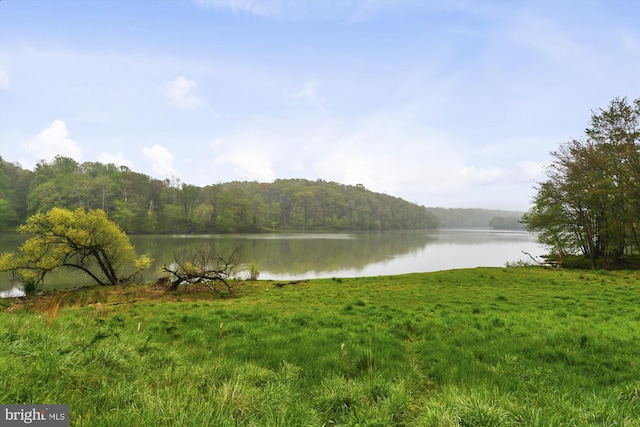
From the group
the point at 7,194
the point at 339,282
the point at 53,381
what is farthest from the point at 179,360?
the point at 7,194

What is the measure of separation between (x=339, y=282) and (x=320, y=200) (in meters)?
134

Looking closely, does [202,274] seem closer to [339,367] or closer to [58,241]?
[58,241]

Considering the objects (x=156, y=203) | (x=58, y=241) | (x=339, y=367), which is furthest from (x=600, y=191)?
(x=156, y=203)

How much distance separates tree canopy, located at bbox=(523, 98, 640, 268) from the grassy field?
18762mm

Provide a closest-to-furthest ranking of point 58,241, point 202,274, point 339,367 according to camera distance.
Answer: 1. point 339,367
2. point 202,274
3. point 58,241

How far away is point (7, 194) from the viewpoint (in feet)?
271

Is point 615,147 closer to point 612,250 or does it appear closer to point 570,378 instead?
point 612,250

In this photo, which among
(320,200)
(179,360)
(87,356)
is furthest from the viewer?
(320,200)

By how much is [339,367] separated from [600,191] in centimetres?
2893

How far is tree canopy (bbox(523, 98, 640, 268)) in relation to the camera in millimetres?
23969

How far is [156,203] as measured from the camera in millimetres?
101188

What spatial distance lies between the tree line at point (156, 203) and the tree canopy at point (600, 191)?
3551 inches

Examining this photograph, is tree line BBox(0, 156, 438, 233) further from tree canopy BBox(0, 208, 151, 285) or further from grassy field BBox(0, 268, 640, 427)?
grassy field BBox(0, 268, 640, 427)

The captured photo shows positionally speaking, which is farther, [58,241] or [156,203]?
[156,203]
